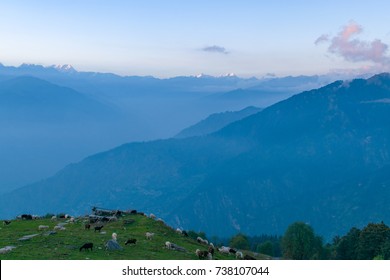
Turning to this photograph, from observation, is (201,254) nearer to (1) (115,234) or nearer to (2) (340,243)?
(1) (115,234)

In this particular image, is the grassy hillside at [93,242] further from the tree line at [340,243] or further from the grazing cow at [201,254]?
the tree line at [340,243]

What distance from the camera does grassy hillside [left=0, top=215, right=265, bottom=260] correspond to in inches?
1588

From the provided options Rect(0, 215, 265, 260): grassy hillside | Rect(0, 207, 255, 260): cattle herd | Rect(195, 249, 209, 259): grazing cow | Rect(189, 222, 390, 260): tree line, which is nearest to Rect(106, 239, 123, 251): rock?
Rect(0, 207, 255, 260): cattle herd

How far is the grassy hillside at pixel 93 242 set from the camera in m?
40.3

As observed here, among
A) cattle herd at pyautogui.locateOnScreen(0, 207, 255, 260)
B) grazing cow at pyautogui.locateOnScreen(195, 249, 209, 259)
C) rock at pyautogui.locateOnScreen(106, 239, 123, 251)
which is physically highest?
rock at pyautogui.locateOnScreen(106, 239, 123, 251)

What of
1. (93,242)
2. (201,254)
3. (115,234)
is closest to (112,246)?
(93,242)

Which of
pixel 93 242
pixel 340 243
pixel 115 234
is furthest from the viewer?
pixel 340 243

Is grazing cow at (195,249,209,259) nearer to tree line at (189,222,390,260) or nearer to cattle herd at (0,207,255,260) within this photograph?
cattle herd at (0,207,255,260)

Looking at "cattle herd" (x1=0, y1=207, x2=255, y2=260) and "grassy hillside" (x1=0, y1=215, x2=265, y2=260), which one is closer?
"grassy hillside" (x1=0, y1=215, x2=265, y2=260)

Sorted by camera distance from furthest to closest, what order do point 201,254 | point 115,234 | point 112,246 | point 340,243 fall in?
point 340,243 → point 115,234 → point 201,254 → point 112,246

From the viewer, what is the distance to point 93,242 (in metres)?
46.7
